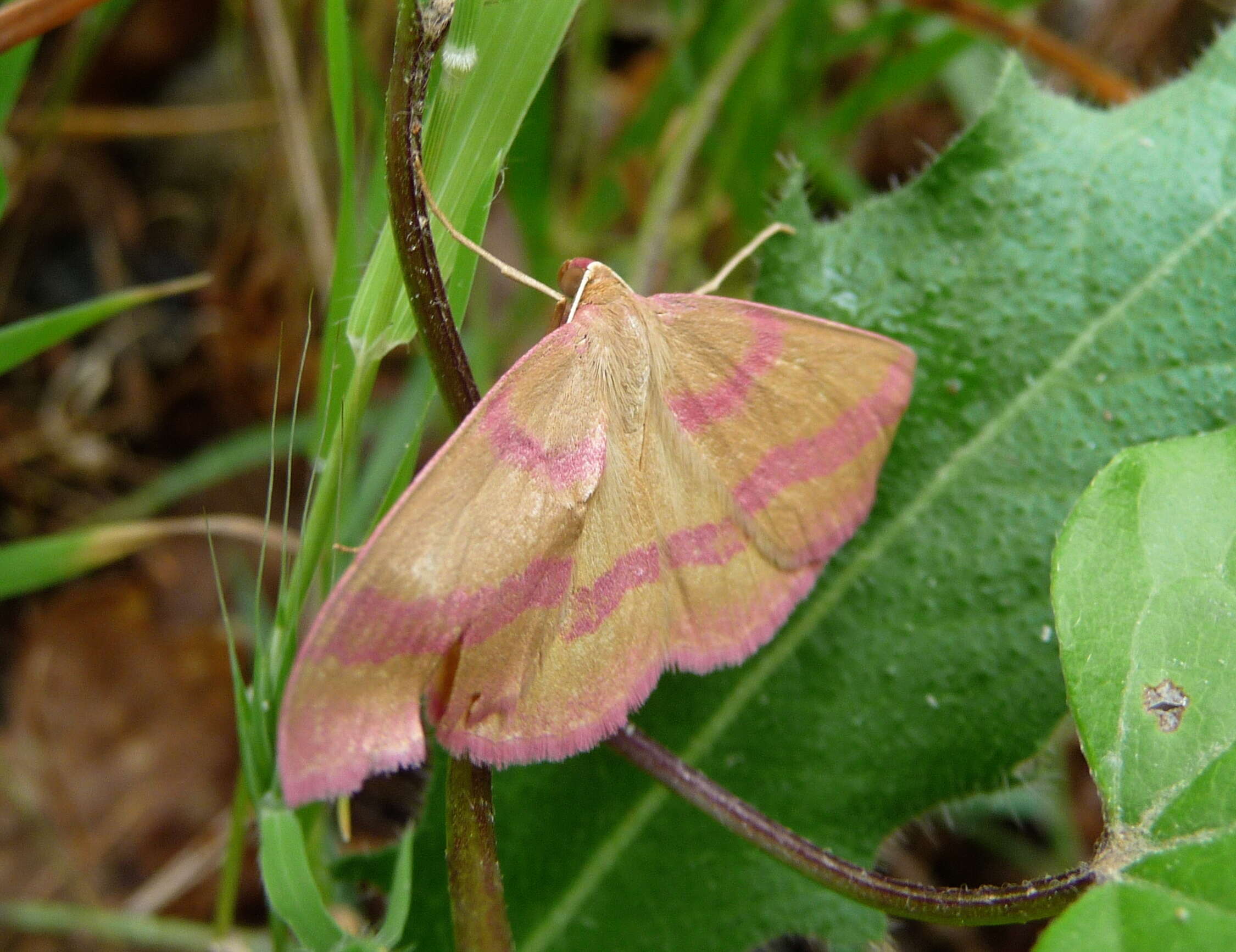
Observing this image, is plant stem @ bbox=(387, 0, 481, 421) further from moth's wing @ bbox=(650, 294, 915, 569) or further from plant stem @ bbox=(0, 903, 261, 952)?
plant stem @ bbox=(0, 903, 261, 952)

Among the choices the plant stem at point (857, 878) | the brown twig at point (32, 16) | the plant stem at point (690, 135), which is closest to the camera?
the plant stem at point (857, 878)

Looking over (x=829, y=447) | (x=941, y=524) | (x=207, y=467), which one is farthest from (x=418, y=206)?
(x=207, y=467)

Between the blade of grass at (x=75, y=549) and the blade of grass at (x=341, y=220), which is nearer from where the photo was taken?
the blade of grass at (x=341, y=220)

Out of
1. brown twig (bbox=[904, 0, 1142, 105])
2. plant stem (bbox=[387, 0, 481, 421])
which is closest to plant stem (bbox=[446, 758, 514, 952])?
plant stem (bbox=[387, 0, 481, 421])

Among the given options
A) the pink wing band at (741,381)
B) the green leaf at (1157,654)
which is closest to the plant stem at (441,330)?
the pink wing band at (741,381)

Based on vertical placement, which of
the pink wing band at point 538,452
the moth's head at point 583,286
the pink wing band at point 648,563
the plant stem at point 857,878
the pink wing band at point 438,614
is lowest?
the plant stem at point 857,878

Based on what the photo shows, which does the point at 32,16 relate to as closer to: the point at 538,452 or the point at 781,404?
the point at 538,452

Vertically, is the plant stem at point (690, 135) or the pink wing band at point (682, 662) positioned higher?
the plant stem at point (690, 135)

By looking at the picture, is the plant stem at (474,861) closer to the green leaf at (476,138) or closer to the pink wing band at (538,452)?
the pink wing band at (538,452)
